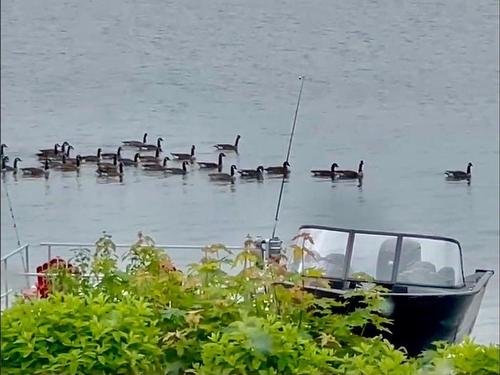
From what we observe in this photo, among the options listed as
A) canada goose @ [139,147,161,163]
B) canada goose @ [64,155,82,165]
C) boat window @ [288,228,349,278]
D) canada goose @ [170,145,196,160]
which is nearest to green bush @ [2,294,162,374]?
boat window @ [288,228,349,278]

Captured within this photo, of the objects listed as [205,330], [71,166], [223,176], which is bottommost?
[223,176]

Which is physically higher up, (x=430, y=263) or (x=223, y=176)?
(x=430, y=263)

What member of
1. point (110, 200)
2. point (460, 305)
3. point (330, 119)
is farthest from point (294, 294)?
point (330, 119)

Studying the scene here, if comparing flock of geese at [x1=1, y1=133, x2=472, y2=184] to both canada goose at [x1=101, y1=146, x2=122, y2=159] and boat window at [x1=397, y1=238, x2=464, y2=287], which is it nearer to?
canada goose at [x1=101, y1=146, x2=122, y2=159]

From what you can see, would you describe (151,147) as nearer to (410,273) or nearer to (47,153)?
(47,153)

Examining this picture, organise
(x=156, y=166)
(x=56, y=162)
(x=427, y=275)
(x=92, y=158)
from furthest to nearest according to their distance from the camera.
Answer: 1. (x=156, y=166)
2. (x=92, y=158)
3. (x=56, y=162)
4. (x=427, y=275)

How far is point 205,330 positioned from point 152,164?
12.1 m

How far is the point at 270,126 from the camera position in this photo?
42.4 ft

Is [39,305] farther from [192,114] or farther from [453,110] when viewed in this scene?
[453,110]

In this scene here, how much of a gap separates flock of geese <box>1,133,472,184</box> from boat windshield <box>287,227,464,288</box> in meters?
7.58

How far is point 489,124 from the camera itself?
48.8 feet

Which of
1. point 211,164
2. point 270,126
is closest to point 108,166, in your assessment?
point 211,164

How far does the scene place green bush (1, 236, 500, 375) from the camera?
180cm

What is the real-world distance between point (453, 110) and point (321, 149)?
10.4 feet
